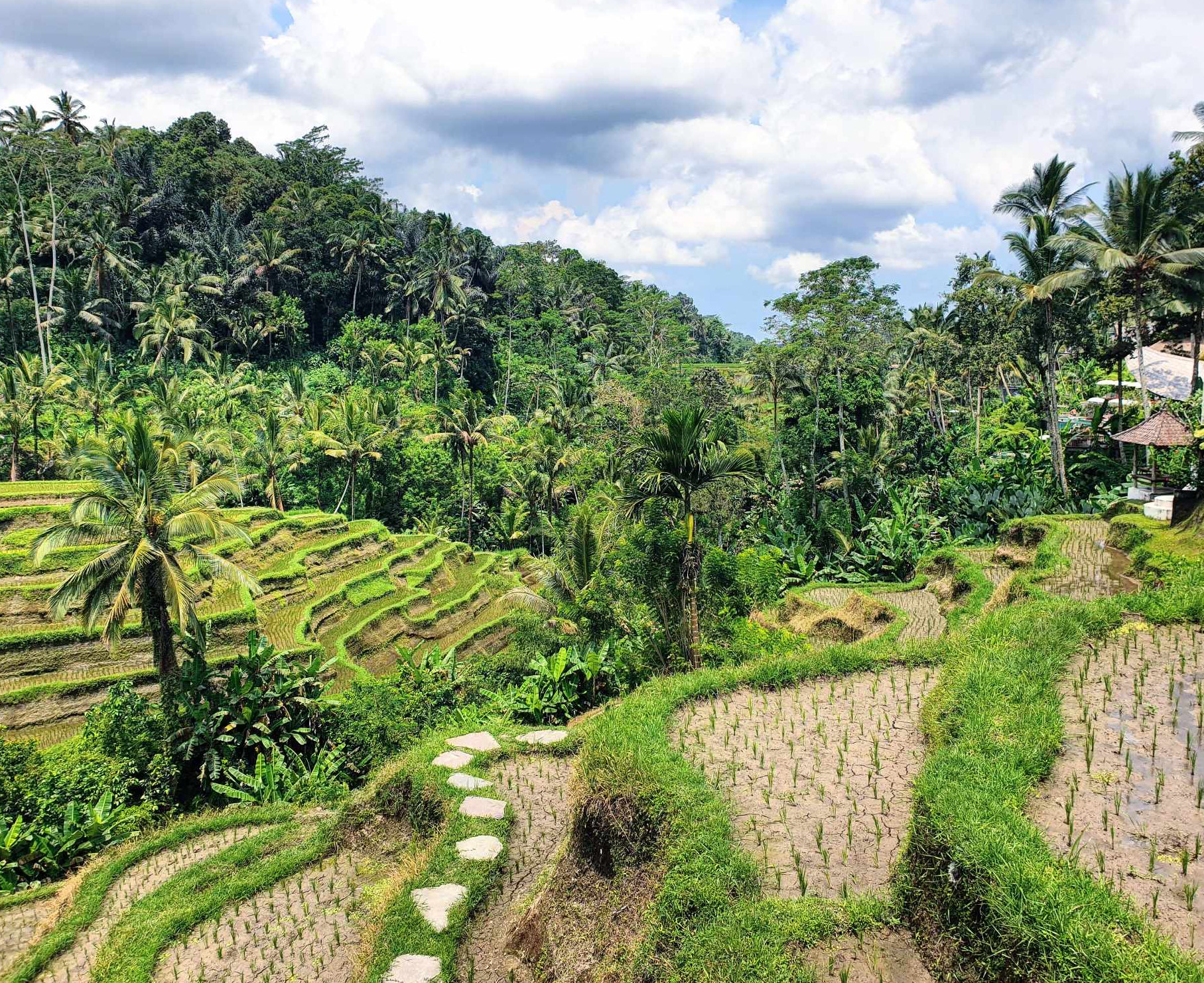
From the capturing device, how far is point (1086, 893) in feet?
13.2

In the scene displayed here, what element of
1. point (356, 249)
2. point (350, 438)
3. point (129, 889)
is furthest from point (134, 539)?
point (356, 249)

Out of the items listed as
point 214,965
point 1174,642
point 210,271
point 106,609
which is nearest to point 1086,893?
point 1174,642

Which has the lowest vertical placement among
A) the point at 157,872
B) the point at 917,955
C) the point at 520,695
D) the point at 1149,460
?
the point at 157,872

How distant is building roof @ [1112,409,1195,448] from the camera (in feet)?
57.1

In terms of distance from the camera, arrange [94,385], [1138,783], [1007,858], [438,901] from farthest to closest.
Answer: [94,385] → [438,901] → [1138,783] → [1007,858]

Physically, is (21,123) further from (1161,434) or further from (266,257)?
(1161,434)

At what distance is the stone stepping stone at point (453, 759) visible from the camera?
909 cm

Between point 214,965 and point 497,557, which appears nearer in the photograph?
point 214,965

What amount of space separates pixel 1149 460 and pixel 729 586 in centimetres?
1665

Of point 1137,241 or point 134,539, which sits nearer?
point 134,539

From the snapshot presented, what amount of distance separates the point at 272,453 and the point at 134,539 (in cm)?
2435

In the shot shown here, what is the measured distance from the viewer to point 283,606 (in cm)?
2464

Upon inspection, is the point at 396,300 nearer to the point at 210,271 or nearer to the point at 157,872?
the point at 210,271

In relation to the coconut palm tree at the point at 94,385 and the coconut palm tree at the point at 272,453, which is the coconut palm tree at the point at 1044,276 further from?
A: the coconut palm tree at the point at 94,385
